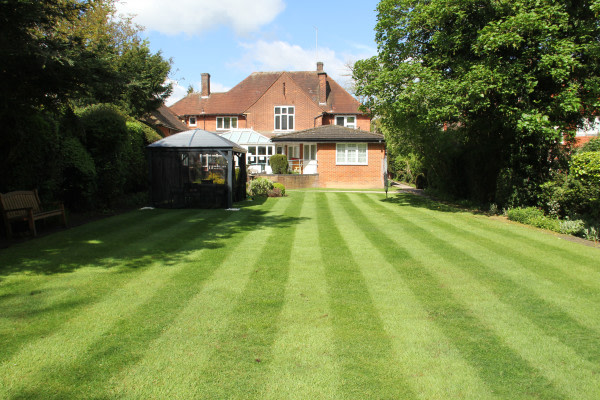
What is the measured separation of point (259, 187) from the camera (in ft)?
70.8

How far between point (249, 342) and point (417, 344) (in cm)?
179

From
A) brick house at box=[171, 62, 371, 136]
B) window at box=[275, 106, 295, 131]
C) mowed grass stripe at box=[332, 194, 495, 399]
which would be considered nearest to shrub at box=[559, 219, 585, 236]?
mowed grass stripe at box=[332, 194, 495, 399]

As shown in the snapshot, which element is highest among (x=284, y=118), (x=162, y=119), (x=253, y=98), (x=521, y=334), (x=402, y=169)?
(x=253, y=98)

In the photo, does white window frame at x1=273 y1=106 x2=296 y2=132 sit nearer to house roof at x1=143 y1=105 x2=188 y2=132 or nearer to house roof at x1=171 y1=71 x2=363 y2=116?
house roof at x1=171 y1=71 x2=363 y2=116

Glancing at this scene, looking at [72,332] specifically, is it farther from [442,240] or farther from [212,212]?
[212,212]

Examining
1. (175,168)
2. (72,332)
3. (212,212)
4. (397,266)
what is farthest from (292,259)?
(175,168)

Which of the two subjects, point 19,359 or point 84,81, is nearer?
point 19,359

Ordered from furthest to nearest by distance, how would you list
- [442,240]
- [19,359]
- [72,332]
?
[442,240]
[72,332]
[19,359]

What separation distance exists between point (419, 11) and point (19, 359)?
16.1 m

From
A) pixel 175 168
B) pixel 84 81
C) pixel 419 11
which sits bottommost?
pixel 175 168

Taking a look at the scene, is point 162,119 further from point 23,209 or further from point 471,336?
point 471,336

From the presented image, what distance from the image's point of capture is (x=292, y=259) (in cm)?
777

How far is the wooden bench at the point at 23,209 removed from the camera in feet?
28.2

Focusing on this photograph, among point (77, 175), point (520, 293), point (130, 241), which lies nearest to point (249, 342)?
point (520, 293)
